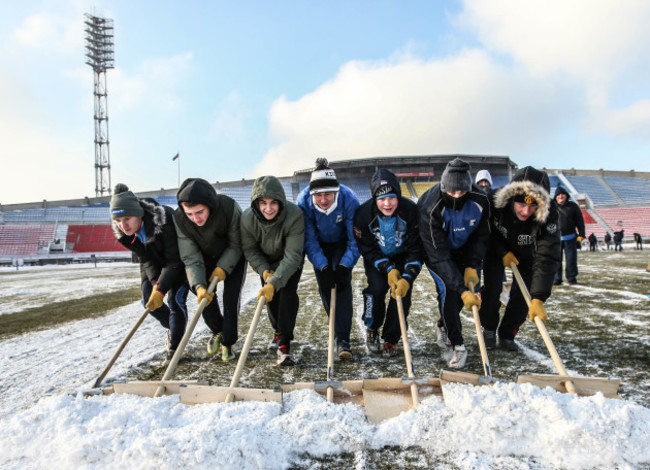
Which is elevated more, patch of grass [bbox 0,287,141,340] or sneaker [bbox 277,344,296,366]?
sneaker [bbox 277,344,296,366]

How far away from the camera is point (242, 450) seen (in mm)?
1739

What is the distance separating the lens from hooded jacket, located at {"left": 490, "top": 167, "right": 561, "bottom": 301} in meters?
3.04

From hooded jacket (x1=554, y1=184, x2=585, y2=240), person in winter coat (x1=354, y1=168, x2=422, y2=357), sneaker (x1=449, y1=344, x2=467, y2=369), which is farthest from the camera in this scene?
hooded jacket (x1=554, y1=184, x2=585, y2=240)

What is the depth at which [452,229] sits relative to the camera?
3.22 metres

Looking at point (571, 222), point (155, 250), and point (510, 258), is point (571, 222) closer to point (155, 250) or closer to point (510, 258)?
point (510, 258)

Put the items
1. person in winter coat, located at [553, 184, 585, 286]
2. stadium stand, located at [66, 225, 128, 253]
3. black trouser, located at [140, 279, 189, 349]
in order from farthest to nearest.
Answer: stadium stand, located at [66, 225, 128, 253]
person in winter coat, located at [553, 184, 585, 286]
black trouser, located at [140, 279, 189, 349]

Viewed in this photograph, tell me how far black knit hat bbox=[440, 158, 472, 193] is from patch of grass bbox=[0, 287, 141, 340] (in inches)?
211

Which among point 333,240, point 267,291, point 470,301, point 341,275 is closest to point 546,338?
point 470,301

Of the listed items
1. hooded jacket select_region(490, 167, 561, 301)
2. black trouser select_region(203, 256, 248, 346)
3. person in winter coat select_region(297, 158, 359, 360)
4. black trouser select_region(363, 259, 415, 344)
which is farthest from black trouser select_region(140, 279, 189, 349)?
hooded jacket select_region(490, 167, 561, 301)

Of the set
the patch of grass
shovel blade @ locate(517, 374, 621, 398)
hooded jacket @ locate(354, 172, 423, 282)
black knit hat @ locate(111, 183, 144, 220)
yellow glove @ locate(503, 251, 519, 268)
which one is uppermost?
black knit hat @ locate(111, 183, 144, 220)

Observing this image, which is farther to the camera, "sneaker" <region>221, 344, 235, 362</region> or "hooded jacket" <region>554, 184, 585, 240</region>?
"hooded jacket" <region>554, 184, 585, 240</region>

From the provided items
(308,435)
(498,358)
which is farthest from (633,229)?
(308,435)

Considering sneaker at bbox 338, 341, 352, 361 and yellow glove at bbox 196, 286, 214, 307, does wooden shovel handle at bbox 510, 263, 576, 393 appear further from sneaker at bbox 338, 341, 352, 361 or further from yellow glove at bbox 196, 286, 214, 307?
yellow glove at bbox 196, 286, 214, 307

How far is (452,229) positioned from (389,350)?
1.21 m
